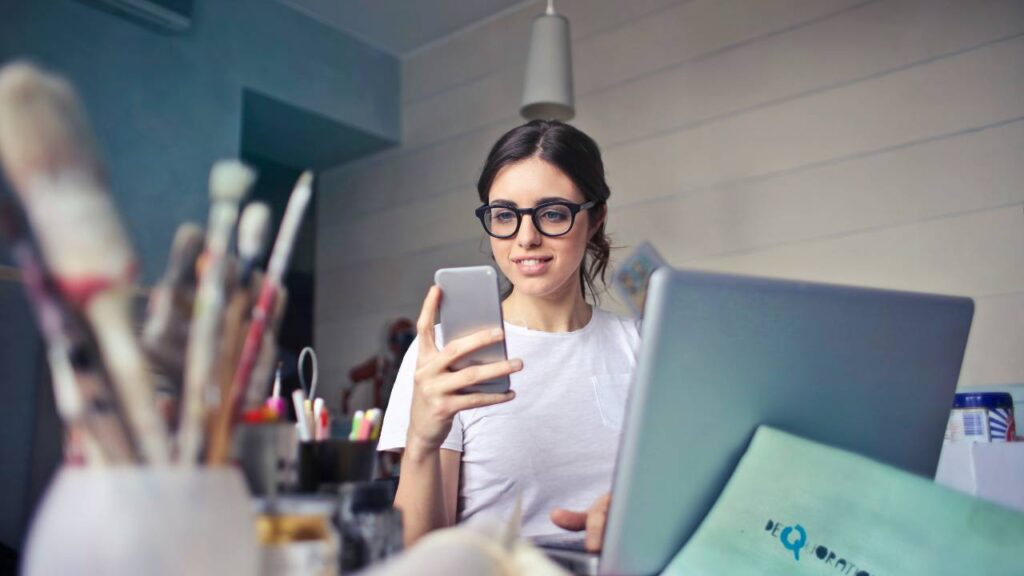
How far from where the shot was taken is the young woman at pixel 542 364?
136 centimetres

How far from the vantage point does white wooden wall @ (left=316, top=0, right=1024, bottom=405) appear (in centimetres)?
240

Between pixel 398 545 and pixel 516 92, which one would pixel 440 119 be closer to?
pixel 516 92

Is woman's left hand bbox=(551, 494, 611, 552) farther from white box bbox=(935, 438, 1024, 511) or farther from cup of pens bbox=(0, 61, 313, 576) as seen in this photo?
white box bbox=(935, 438, 1024, 511)

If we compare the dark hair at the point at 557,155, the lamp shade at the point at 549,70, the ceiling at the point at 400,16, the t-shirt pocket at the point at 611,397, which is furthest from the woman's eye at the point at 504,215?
the ceiling at the point at 400,16

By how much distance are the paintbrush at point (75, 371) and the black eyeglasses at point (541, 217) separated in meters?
1.04

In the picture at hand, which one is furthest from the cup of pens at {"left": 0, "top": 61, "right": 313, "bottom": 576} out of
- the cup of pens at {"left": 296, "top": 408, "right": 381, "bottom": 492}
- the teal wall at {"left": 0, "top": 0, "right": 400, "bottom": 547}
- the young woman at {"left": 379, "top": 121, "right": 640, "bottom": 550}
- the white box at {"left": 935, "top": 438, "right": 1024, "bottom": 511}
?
the teal wall at {"left": 0, "top": 0, "right": 400, "bottom": 547}

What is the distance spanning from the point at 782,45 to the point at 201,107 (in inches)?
85.2

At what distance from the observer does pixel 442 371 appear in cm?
100

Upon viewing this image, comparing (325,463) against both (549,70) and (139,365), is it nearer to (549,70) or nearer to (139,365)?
(139,365)

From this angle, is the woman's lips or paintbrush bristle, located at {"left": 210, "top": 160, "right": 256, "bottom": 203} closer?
paintbrush bristle, located at {"left": 210, "top": 160, "right": 256, "bottom": 203}

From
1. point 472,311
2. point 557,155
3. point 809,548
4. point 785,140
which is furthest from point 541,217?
point 785,140

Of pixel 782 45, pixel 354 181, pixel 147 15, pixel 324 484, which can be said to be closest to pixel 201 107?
pixel 147 15

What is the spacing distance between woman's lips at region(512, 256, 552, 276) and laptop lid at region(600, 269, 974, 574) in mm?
768

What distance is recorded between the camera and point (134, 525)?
423mm
